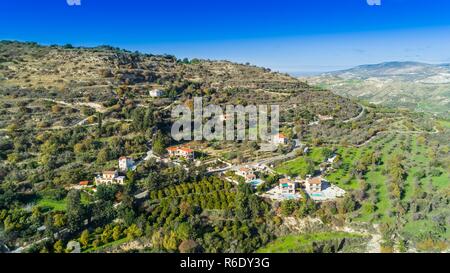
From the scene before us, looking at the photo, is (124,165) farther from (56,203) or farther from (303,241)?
(303,241)

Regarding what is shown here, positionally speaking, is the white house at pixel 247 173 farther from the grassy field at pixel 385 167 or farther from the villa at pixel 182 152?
the grassy field at pixel 385 167

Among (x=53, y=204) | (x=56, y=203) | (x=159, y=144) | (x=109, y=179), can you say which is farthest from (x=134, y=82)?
(x=53, y=204)

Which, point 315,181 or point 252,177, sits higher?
point 315,181

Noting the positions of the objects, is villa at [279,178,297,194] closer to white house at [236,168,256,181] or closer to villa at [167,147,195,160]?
white house at [236,168,256,181]

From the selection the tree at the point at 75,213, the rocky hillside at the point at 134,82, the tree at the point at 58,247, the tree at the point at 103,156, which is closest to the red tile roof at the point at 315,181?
the tree at the point at 75,213
